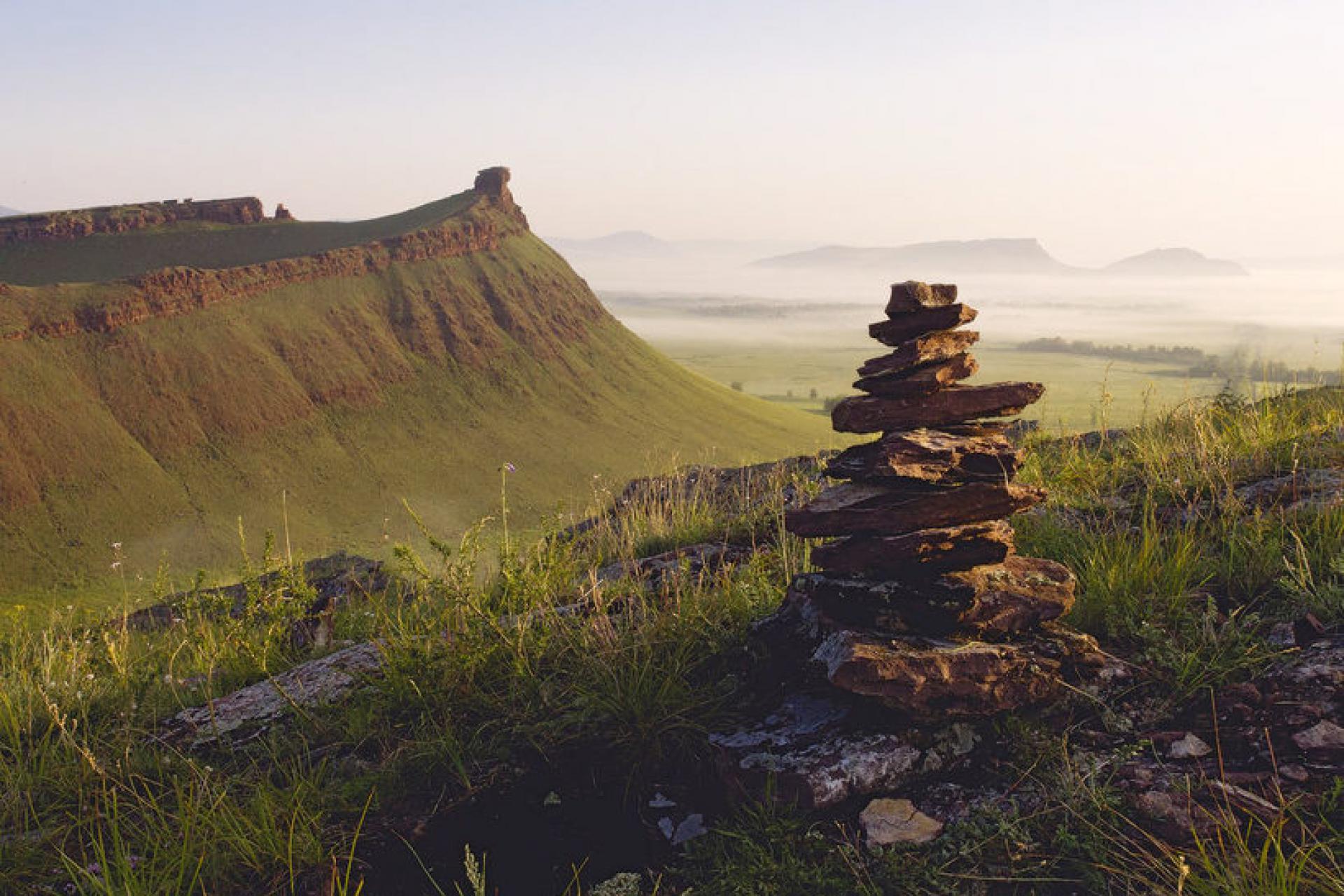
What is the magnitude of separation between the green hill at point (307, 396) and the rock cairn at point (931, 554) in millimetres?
39637

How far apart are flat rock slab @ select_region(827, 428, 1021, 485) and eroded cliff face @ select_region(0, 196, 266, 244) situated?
119589 millimetres

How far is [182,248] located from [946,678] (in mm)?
116201

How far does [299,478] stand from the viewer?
209 feet

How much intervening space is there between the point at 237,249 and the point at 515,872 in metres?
114

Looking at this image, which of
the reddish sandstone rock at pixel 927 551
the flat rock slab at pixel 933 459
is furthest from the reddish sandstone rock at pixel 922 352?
the reddish sandstone rock at pixel 927 551

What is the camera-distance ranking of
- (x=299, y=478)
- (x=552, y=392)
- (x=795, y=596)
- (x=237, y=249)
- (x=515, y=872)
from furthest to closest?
(x=237, y=249), (x=552, y=392), (x=299, y=478), (x=795, y=596), (x=515, y=872)

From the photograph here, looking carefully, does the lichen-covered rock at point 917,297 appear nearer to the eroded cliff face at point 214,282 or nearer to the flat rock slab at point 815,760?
the flat rock slab at point 815,760

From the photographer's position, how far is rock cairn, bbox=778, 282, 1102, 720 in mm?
4004

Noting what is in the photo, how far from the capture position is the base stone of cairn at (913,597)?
3.93m

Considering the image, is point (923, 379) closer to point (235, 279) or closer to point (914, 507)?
point (914, 507)

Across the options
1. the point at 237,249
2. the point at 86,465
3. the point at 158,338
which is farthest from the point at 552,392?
the point at 237,249

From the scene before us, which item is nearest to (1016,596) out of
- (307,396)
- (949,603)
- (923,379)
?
(949,603)

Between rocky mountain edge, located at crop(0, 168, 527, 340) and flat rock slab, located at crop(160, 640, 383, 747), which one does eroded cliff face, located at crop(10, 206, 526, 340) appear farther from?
flat rock slab, located at crop(160, 640, 383, 747)

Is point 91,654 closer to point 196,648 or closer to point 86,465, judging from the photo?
point 196,648
